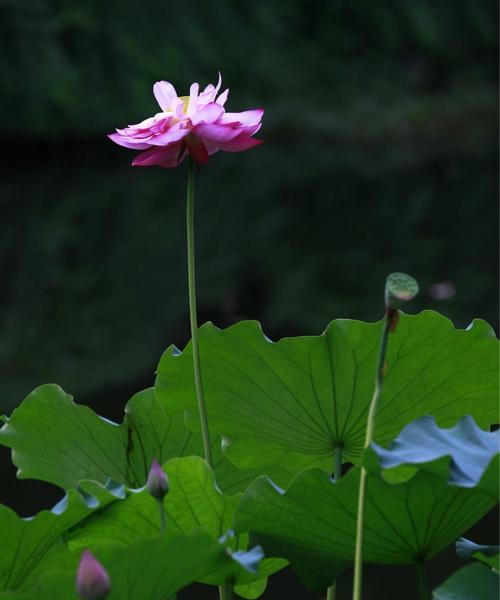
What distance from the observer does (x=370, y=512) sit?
Result: 29.0 inches

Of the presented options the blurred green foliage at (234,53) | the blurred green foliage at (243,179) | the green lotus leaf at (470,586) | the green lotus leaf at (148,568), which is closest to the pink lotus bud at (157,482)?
the green lotus leaf at (148,568)

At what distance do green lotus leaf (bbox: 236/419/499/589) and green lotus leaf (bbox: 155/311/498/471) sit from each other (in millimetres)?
138

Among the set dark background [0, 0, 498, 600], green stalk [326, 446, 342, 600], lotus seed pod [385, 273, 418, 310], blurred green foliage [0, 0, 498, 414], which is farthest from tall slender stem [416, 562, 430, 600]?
blurred green foliage [0, 0, 498, 414]

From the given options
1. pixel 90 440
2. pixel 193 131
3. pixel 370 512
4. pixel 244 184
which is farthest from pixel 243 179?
pixel 370 512

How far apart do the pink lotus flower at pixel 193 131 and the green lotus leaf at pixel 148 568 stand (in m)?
0.29

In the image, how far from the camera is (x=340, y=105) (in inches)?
597

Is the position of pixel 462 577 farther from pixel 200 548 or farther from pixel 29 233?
pixel 29 233

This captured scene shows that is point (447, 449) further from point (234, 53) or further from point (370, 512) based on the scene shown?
point (234, 53)

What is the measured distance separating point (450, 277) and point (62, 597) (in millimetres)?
5457

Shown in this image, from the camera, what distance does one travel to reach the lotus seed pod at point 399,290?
1.99 ft

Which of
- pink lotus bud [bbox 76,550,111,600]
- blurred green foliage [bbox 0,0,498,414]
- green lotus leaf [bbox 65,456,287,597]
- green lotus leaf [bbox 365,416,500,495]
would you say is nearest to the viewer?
pink lotus bud [bbox 76,550,111,600]

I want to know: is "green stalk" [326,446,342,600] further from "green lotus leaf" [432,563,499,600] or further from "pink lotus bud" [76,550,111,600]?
"pink lotus bud" [76,550,111,600]

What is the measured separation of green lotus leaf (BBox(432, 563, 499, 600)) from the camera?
0.67m

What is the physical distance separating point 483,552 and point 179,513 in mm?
197
